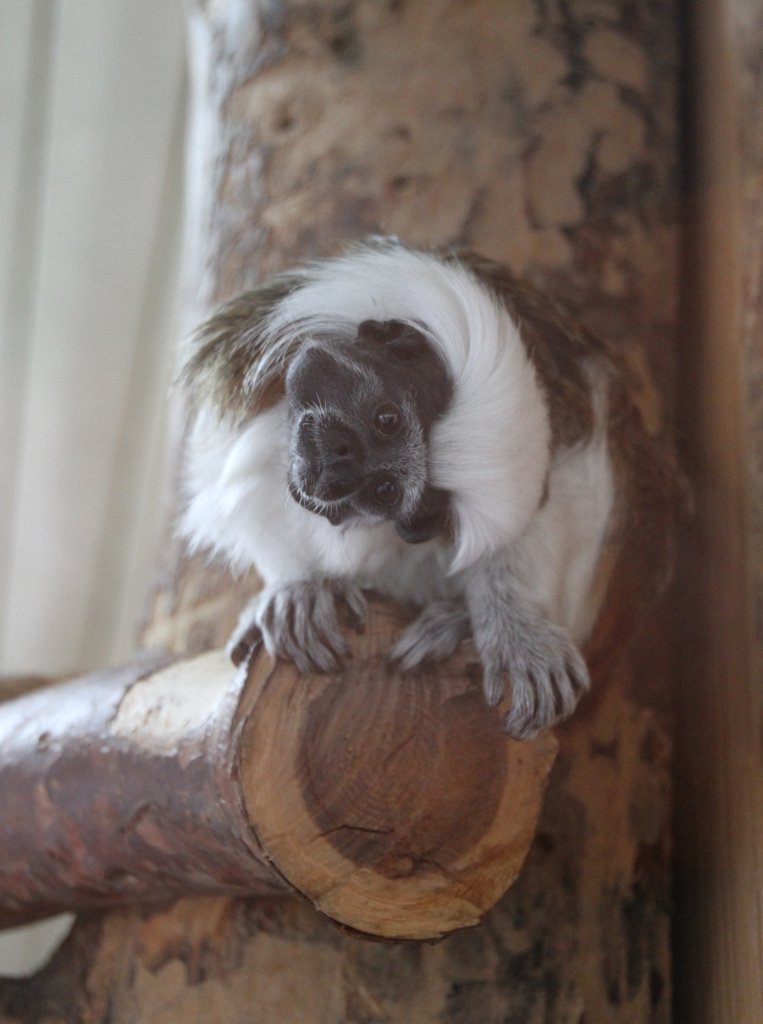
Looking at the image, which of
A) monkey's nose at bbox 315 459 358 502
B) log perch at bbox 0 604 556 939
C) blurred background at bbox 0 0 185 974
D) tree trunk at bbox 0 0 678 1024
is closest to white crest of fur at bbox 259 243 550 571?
monkey's nose at bbox 315 459 358 502

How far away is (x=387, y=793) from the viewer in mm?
1275

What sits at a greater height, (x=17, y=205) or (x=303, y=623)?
(x=17, y=205)

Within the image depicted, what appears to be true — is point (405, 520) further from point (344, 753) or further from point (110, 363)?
point (110, 363)

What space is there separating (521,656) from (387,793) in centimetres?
29

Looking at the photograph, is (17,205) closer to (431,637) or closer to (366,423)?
(366,423)

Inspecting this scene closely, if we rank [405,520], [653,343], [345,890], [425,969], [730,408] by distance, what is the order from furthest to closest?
[653,343] → [730,408] → [425,969] → [405,520] → [345,890]

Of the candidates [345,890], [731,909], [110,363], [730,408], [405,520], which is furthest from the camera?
[110,363]

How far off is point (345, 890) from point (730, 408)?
1.16m

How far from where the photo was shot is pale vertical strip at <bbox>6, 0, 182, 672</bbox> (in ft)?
9.37

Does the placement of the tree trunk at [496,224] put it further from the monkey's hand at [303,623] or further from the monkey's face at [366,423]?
the monkey's face at [366,423]

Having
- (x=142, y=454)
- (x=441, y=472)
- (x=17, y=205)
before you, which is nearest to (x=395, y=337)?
(x=441, y=472)

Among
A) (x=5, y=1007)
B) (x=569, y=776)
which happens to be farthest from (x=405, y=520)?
(x=5, y=1007)

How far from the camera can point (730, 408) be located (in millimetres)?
1923

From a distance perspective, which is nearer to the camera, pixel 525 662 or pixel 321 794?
pixel 321 794
